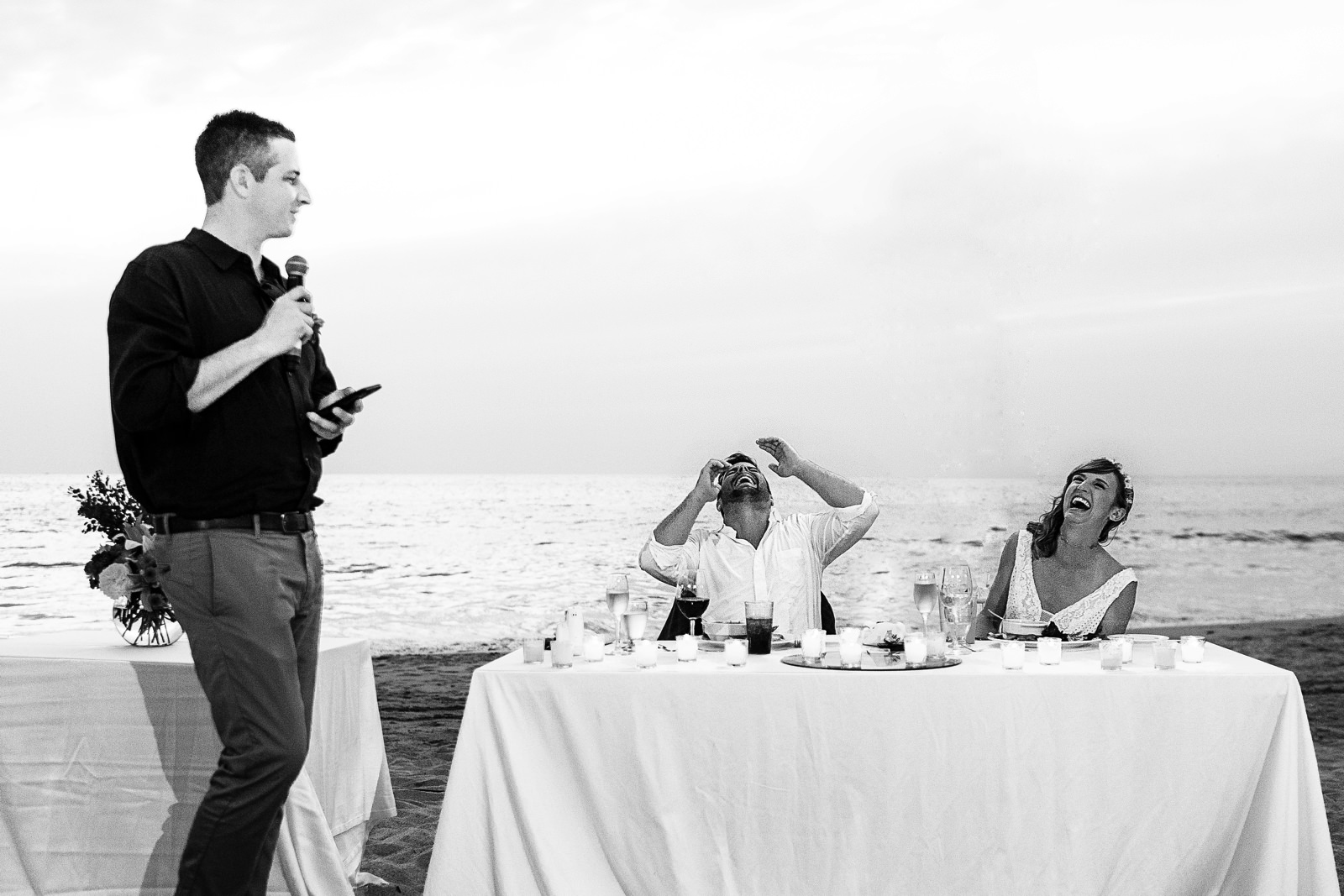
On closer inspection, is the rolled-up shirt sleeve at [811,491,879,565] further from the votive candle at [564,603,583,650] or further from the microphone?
the microphone

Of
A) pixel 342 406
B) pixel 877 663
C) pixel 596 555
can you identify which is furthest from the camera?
pixel 596 555

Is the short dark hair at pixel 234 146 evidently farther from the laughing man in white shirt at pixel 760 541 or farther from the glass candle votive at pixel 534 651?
the laughing man in white shirt at pixel 760 541

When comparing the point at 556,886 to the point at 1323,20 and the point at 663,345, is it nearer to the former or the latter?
the point at 1323,20

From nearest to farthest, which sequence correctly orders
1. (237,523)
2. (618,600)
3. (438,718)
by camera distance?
(237,523) → (618,600) → (438,718)

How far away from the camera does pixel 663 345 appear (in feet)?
79.7

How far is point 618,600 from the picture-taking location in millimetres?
2809

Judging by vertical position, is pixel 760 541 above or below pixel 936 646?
above

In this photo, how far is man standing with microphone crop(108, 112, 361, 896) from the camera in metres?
2.07

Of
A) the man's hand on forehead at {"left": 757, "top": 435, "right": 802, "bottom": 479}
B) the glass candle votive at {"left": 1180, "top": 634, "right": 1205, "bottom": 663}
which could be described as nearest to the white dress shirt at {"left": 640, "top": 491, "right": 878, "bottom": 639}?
the man's hand on forehead at {"left": 757, "top": 435, "right": 802, "bottom": 479}

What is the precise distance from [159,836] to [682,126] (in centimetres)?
1794

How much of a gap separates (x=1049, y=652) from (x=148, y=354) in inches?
76.7

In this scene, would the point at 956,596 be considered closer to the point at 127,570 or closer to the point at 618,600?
the point at 618,600

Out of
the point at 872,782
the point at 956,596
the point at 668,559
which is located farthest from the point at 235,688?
the point at 668,559

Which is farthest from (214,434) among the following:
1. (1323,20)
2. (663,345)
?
(663,345)
